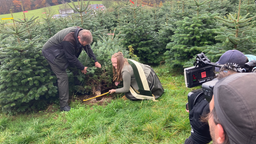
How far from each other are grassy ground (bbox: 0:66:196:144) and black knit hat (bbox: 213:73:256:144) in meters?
2.22

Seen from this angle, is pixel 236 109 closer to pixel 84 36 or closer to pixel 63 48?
pixel 84 36

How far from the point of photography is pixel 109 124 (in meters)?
3.57

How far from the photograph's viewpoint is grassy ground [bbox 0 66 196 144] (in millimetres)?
3080

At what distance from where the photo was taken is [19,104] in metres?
4.27

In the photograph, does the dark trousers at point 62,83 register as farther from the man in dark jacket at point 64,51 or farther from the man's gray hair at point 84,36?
the man's gray hair at point 84,36

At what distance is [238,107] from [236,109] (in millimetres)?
13

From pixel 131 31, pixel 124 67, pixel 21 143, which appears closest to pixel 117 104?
pixel 124 67

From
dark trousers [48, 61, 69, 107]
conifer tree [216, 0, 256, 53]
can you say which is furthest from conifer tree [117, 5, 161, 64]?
dark trousers [48, 61, 69, 107]

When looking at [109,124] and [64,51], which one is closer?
[109,124]

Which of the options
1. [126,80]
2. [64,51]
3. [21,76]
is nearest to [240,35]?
[126,80]

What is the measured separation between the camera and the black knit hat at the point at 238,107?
788 millimetres

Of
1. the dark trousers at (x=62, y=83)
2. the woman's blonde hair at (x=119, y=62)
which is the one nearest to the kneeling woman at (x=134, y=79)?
the woman's blonde hair at (x=119, y=62)

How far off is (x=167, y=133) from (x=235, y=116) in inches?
95.9

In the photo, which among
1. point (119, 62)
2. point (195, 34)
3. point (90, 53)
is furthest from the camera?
point (195, 34)
